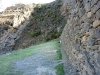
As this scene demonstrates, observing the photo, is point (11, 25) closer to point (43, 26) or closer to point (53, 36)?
point (43, 26)

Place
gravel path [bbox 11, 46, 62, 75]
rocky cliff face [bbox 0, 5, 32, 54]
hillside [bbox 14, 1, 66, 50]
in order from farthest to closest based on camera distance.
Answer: rocky cliff face [bbox 0, 5, 32, 54], hillside [bbox 14, 1, 66, 50], gravel path [bbox 11, 46, 62, 75]

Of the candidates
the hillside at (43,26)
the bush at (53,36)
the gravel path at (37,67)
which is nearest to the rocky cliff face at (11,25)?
the hillside at (43,26)

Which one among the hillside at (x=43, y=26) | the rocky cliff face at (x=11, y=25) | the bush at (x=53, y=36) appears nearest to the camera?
the bush at (x=53, y=36)

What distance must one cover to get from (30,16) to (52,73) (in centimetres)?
3011

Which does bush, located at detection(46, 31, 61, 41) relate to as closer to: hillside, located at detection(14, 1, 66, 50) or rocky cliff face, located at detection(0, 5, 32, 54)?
hillside, located at detection(14, 1, 66, 50)

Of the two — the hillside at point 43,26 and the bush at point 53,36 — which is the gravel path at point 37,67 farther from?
the hillside at point 43,26

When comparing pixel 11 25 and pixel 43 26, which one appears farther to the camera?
pixel 11 25

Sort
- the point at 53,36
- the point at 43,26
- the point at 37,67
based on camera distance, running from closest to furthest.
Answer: the point at 37,67 → the point at 53,36 → the point at 43,26

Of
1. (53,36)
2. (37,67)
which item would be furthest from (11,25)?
(37,67)

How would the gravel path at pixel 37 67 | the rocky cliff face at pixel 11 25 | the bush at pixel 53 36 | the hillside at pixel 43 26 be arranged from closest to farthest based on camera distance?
the gravel path at pixel 37 67
the bush at pixel 53 36
the hillside at pixel 43 26
the rocky cliff face at pixel 11 25

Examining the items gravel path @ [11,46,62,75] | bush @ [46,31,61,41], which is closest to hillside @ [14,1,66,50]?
bush @ [46,31,61,41]

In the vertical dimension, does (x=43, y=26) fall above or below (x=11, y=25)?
below

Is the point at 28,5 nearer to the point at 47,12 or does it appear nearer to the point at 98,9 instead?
the point at 47,12

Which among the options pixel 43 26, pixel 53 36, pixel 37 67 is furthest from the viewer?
pixel 43 26
